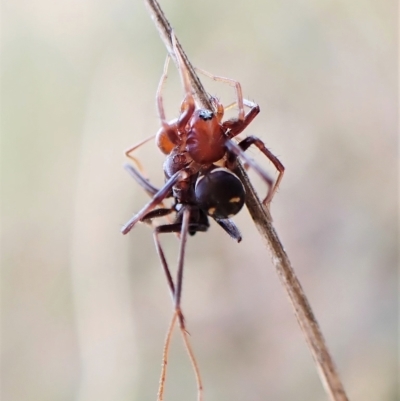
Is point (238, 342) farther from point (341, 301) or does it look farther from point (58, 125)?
point (58, 125)

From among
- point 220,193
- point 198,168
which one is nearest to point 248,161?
point 220,193

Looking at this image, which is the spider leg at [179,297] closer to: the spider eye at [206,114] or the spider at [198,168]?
the spider at [198,168]

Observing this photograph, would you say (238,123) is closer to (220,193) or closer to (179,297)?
(220,193)

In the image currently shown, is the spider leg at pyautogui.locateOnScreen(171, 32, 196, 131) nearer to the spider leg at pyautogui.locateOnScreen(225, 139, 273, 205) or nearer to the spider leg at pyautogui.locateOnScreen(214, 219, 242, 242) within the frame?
the spider leg at pyautogui.locateOnScreen(225, 139, 273, 205)

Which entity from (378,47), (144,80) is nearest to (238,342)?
(144,80)

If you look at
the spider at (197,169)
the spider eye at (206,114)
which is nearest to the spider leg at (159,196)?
the spider at (197,169)

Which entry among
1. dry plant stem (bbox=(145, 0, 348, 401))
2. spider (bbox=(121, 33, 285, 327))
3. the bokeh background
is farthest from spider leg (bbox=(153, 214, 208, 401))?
the bokeh background
